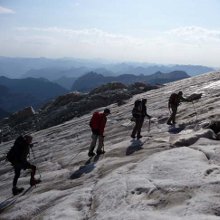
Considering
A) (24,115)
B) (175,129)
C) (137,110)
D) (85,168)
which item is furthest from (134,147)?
(24,115)

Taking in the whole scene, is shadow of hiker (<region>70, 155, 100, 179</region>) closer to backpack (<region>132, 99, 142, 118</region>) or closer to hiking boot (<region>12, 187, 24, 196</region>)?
hiking boot (<region>12, 187, 24, 196</region>)

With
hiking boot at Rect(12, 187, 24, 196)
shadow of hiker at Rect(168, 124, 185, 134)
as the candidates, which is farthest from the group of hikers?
shadow of hiker at Rect(168, 124, 185, 134)

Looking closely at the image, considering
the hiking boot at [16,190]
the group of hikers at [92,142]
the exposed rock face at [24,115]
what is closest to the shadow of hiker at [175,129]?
the group of hikers at [92,142]

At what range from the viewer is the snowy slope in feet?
44.6

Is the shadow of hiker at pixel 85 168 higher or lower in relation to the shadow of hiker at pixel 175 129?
lower

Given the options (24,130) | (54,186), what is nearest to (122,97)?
(24,130)

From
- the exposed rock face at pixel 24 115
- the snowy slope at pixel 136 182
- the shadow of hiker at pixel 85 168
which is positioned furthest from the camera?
the exposed rock face at pixel 24 115

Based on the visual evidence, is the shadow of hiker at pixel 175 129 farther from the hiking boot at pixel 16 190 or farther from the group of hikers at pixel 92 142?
the hiking boot at pixel 16 190

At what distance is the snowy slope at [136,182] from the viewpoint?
535 inches

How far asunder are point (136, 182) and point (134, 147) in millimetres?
7579

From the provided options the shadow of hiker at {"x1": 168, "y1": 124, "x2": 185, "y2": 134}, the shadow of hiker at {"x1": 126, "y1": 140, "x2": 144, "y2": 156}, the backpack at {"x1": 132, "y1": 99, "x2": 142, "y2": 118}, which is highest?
the backpack at {"x1": 132, "y1": 99, "x2": 142, "y2": 118}

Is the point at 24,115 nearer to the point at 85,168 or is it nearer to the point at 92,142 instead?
the point at 92,142

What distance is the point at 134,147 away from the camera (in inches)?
923

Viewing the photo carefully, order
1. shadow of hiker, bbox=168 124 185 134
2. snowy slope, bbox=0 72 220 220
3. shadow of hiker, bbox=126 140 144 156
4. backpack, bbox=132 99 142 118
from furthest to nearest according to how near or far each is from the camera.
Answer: shadow of hiker, bbox=168 124 185 134
backpack, bbox=132 99 142 118
shadow of hiker, bbox=126 140 144 156
snowy slope, bbox=0 72 220 220
